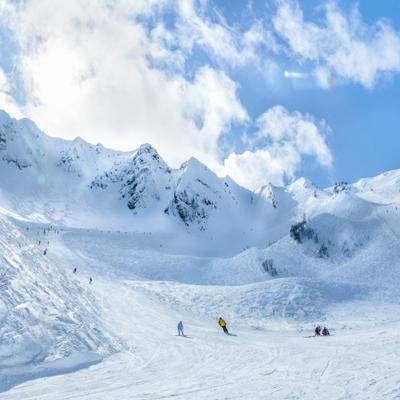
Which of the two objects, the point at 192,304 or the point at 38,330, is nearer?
the point at 38,330

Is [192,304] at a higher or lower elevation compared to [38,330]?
higher

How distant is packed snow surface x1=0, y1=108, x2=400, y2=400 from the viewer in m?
13.0

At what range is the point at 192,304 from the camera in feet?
127

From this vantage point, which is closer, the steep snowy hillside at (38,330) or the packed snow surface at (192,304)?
the packed snow surface at (192,304)

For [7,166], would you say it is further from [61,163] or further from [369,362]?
[369,362]

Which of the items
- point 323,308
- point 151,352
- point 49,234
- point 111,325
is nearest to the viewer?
point 151,352

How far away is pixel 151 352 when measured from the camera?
18.9 meters

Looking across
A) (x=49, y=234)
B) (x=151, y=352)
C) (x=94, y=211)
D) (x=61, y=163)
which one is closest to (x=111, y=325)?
(x=151, y=352)

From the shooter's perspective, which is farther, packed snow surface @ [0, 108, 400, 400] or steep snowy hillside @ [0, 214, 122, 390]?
steep snowy hillside @ [0, 214, 122, 390]

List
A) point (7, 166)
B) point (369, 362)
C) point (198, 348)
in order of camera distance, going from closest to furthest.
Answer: point (369, 362) < point (198, 348) < point (7, 166)

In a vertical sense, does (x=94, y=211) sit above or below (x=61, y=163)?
below

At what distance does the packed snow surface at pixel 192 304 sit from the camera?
512 inches

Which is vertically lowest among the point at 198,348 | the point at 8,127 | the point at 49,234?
the point at 198,348

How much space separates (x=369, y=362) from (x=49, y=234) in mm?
60482
